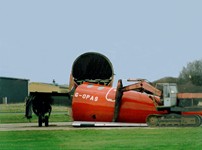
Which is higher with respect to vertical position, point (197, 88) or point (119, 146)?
point (197, 88)

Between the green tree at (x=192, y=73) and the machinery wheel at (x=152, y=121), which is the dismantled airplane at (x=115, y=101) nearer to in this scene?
the machinery wheel at (x=152, y=121)

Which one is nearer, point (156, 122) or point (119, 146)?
point (119, 146)

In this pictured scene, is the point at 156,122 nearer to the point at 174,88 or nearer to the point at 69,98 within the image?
the point at 174,88

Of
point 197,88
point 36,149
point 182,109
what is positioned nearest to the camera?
point 36,149

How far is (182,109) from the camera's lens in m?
35.7

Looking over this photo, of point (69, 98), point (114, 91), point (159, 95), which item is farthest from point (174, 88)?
point (69, 98)

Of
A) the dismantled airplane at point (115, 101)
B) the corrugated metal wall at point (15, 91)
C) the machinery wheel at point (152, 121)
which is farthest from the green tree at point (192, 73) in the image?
the corrugated metal wall at point (15, 91)

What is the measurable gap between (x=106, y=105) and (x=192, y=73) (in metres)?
5.87

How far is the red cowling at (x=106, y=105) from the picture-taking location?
37250 mm

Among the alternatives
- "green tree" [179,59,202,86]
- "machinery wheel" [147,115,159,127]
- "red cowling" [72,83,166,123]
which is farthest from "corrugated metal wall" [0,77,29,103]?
"machinery wheel" [147,115,159,127]

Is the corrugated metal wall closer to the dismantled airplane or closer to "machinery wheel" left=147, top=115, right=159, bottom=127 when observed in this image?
the dismantled airplane

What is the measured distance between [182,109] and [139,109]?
8.51ft

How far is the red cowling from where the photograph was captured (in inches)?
1467

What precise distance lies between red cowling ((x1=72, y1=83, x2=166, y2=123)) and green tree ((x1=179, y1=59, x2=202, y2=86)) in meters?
3.50
